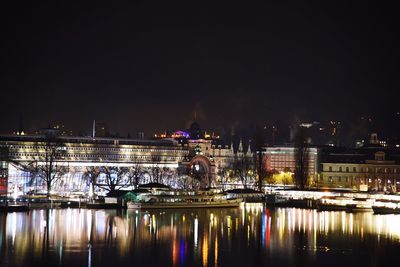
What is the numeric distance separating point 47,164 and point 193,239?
113 feet

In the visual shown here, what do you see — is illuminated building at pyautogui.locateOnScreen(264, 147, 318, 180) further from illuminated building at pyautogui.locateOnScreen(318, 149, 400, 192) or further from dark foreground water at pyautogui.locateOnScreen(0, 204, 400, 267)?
dark foreground water at pyautogui.locateOnScreen(0, 204, 400, 267)

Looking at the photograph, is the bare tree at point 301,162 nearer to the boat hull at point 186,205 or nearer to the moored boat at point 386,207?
the boat hull at point 186,205

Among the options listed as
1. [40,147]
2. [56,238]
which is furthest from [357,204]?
[40,147]

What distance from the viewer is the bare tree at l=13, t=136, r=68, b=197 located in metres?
65.9

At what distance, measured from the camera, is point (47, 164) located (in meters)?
70.2

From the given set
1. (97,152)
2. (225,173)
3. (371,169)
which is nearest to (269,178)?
(225,173)

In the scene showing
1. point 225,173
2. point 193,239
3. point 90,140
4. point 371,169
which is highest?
point 90,140

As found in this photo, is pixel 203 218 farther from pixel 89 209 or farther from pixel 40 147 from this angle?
pixel 40 147

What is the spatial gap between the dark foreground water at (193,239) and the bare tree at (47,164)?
49.0 feet

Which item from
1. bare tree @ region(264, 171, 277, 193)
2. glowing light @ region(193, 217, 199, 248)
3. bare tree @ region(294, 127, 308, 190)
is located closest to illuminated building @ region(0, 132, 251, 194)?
bare tree @ region(264, 171, 277, 193)

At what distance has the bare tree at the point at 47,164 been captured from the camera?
65.9 m

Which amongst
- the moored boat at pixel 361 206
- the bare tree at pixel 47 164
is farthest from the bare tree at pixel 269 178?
the moored boat at pixel 361 206

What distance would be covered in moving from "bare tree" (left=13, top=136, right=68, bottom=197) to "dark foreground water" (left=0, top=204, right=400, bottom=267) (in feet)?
49.0

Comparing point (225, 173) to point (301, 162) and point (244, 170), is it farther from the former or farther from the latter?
point (301, 162)
